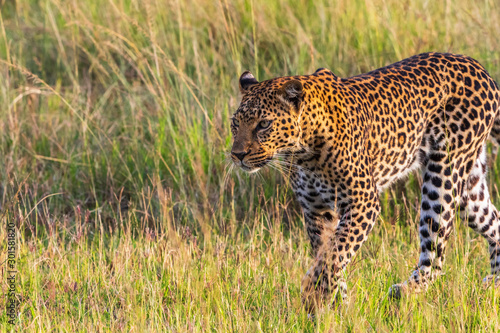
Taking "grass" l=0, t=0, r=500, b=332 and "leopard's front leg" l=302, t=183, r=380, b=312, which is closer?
"grass" l=0, t=0, r=500, b=332

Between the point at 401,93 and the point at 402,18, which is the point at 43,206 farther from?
the point at 402,18

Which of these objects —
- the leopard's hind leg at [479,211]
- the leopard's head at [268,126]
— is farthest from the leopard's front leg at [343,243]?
the leopard's hind leg at [479,211]

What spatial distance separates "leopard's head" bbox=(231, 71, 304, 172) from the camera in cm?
434

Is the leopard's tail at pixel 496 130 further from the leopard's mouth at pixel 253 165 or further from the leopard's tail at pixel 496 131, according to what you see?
the leopard's mouth at pixel 253 165

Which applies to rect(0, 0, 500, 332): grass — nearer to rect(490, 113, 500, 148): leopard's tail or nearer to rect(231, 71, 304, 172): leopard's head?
rect(231, 71, 304, 172): leopard's head

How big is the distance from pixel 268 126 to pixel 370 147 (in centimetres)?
82

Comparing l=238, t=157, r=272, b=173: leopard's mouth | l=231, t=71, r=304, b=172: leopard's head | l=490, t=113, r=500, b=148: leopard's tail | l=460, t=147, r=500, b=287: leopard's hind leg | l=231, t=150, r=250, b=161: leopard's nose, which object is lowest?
l=460, t=147, r=500, b=287: leopard's hind leg

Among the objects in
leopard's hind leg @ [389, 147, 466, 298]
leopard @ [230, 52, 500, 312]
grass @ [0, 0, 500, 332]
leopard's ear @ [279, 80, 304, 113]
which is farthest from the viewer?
leopard's hind leg @ [389, 147, 466, 298]

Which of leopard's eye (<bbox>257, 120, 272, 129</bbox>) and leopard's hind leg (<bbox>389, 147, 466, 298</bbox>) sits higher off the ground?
leopard's eye (<bbox>257, 120, 272, 129</bbox>)

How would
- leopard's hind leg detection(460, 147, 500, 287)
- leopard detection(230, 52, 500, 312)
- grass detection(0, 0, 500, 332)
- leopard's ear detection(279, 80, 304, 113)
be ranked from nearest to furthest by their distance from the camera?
grass detection(0, 0, 500, 332)
leopard's ear detection(279, 80, 304, 113)
leopard detection(230, 52, 500, 312)
leopard's hind leg detection(460, 147, 500, 287)

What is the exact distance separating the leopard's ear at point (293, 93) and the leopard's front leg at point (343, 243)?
641 mm

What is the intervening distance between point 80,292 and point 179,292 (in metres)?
0.64

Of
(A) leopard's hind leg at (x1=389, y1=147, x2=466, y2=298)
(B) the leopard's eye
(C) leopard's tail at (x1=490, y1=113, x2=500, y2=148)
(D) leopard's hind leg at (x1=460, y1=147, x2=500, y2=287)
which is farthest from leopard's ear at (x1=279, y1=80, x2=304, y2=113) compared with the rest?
(C) leopard's tail at (x1=490, y1=113, x2=500, y2=148)

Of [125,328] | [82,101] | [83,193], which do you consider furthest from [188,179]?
→ [125,328]
